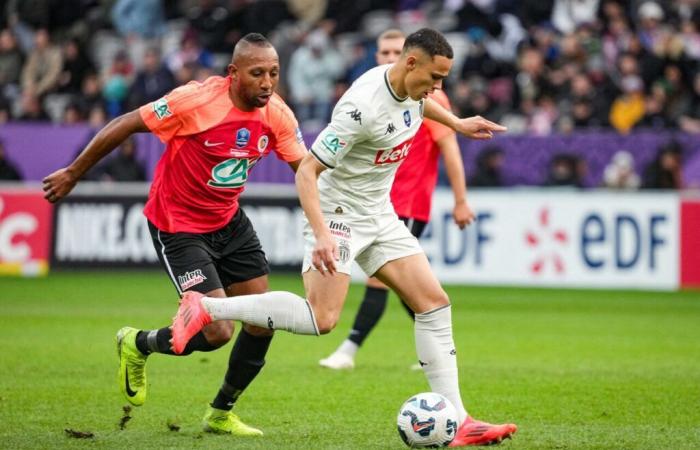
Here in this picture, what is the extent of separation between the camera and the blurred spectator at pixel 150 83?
22.4m

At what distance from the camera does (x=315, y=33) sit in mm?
22688

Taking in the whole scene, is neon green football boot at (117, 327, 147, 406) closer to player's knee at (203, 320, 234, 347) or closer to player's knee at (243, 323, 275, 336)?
player's knee at (203, 320, 234, 347)

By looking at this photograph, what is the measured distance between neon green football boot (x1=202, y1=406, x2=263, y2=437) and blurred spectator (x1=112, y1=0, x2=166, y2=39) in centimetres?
1801

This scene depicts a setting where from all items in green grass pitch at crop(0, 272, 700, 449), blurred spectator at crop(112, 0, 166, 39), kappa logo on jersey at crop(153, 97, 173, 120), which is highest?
blurred spectator at crop(112, 0, 166, 39)

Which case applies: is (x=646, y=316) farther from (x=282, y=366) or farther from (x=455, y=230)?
(x=282, y=366)

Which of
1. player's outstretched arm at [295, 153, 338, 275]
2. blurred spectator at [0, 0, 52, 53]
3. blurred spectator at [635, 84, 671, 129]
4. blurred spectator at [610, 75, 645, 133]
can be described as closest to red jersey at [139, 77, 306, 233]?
player's outstretched arm at [295, 153, 338, 275]

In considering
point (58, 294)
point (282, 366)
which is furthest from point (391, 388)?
point (58, 294)

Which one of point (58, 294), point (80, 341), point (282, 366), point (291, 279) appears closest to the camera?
point (282, 366)

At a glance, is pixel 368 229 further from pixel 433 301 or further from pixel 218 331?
pixel 218 331

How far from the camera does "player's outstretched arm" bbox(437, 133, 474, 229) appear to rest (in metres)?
Answer: 9.70

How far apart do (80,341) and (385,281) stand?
5.33 m

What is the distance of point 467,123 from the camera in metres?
7.48

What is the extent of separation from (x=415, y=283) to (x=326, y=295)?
1.74 ft

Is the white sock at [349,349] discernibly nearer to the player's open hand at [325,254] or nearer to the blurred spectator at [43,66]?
the player's open hand at [325,254]
